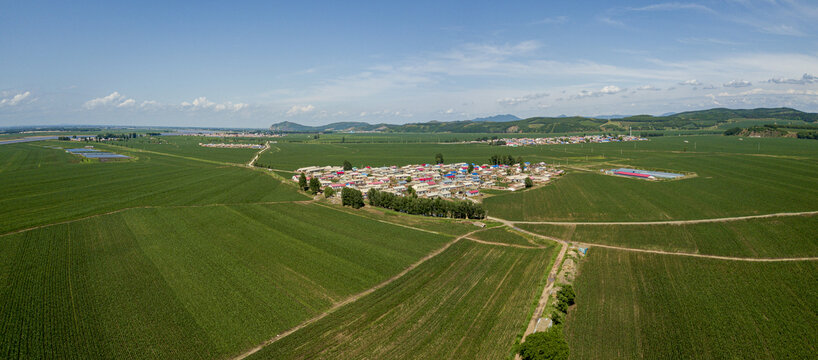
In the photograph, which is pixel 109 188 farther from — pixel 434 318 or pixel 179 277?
pixel 434 318

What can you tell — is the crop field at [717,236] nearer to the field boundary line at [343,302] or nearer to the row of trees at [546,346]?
the field boundary line at [343,302]

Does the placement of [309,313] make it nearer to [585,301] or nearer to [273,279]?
[273,279]

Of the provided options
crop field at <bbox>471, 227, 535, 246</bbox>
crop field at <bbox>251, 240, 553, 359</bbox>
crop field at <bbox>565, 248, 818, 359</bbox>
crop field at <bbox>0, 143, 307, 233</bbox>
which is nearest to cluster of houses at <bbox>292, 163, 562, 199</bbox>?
crop field at <bbox>0, 143, 307, 233</bbox>

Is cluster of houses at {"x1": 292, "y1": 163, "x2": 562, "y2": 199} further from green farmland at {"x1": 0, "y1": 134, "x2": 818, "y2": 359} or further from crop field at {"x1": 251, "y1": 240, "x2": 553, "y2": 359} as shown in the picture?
crop field at {"x1": 251, "y1": 240, "x2": 553, "y2": 359}

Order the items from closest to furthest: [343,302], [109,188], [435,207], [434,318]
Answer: [434,318], [343,302], [435,207], [109,188]

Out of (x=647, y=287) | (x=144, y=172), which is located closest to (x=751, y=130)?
(x=647, y=287)

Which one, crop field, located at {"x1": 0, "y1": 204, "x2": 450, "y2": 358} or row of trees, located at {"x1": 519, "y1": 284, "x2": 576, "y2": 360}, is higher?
crop field, located at {"x1": 0, "y1": 204, "x2": 450, "y2": 358}

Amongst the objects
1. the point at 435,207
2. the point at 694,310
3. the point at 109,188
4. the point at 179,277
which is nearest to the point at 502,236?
the point at 435,207
